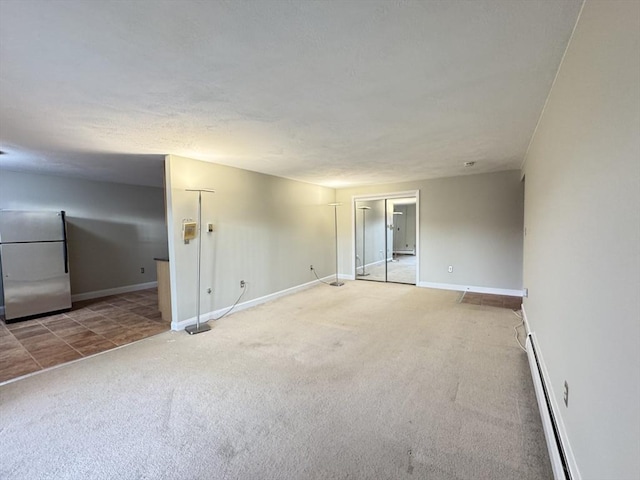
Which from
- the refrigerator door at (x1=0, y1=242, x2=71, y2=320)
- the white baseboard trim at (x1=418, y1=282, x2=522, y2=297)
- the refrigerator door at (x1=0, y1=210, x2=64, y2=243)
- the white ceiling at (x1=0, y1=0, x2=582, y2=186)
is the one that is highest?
the white ceiling at (x1=0, y1=0, x2=582, y2=186)

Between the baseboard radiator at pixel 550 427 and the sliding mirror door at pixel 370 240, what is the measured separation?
462cm

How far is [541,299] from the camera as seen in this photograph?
2.56 meters

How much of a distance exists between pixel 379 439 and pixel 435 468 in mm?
354

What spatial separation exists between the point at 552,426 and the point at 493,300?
3701 millimetres

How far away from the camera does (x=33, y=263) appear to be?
4645 mm

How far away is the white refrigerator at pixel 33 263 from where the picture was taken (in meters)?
4.43

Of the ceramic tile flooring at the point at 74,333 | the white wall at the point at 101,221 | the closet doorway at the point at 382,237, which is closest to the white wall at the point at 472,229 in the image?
the closet doorway at the point at 382,237

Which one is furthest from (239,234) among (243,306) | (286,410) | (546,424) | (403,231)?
(403,231)

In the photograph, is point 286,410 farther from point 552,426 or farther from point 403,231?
point 403,231

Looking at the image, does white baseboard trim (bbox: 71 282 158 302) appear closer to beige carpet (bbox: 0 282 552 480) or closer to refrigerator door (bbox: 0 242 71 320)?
refrigerator door (bbox: 0 242 71 320)

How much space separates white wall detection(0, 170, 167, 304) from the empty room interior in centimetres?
16

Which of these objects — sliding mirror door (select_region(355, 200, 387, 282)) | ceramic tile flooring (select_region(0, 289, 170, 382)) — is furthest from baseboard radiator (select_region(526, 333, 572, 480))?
sliding mirror door (select_region(355, 200, 387, 282))

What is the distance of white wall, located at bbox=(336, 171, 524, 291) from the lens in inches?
210

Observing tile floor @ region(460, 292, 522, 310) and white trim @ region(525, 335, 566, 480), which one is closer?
white trim @ region(525, 335, 566, 480)
